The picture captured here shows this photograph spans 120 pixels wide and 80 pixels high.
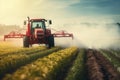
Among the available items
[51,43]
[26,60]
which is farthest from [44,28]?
[26,60]

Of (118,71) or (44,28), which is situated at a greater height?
(44,28)

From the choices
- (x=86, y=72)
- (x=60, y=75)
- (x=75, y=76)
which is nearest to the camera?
(x=75, y=76)

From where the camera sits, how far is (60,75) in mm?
20609

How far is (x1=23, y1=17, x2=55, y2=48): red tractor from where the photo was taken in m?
39.6

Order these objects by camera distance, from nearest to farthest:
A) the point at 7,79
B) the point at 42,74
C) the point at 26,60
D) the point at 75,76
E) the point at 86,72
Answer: the point at 7,79, the point at 42,74, the point at 75,76, the point at 86,72, the point at 26,60

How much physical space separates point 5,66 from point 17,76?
14.3 ft

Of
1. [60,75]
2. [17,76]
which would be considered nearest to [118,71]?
[60,75]

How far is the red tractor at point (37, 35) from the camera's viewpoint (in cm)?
3956

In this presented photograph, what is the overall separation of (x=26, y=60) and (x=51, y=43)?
14901mm

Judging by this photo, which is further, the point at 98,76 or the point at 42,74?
the point at 98,76

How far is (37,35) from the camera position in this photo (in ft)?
129

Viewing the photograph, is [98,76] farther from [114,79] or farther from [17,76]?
[17,76]

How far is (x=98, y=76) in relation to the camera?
20.1 meters

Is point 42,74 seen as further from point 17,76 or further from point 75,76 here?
point 75,76
